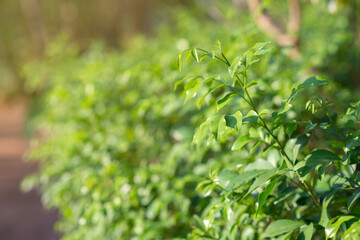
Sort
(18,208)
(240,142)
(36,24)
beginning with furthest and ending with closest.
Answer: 1. (36,24)
2. (18,208)
3. (240,142)

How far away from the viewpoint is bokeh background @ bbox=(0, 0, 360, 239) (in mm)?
3320

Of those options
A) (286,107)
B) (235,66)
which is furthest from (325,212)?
(235,66)

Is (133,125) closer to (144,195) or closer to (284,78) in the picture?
(144,195)

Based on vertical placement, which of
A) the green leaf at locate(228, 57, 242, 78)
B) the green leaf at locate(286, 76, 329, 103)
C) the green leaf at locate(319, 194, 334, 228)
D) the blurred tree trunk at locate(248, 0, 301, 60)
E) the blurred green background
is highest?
the green leaf at locate(228, 57, 242, 78)

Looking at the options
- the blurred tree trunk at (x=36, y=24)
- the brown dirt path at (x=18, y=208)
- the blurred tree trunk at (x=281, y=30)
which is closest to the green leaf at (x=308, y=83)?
the blurred tree trunk at (x=281, y=30)

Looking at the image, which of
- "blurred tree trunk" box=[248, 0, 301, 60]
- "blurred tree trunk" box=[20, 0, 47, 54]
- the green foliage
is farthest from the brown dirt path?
the green foliage

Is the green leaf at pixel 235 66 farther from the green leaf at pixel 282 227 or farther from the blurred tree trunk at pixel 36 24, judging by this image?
the blurred tree trunk at pixel 36 24

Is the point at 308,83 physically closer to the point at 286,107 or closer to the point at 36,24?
the point at 286,107

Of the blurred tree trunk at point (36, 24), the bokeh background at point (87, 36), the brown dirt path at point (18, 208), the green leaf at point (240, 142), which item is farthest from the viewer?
the blurred tree trunk at point (36, 24)

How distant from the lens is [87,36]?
869 centimetres

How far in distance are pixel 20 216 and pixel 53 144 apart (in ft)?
7.87

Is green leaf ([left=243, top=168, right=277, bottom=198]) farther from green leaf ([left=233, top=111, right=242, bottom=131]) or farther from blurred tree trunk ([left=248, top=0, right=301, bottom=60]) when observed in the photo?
blurred tree trunk ([left=248, top=0, right=301, bottom=60])

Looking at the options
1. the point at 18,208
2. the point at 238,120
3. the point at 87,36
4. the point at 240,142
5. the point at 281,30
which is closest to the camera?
the point at 238,120

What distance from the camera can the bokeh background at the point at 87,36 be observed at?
10.9ft
